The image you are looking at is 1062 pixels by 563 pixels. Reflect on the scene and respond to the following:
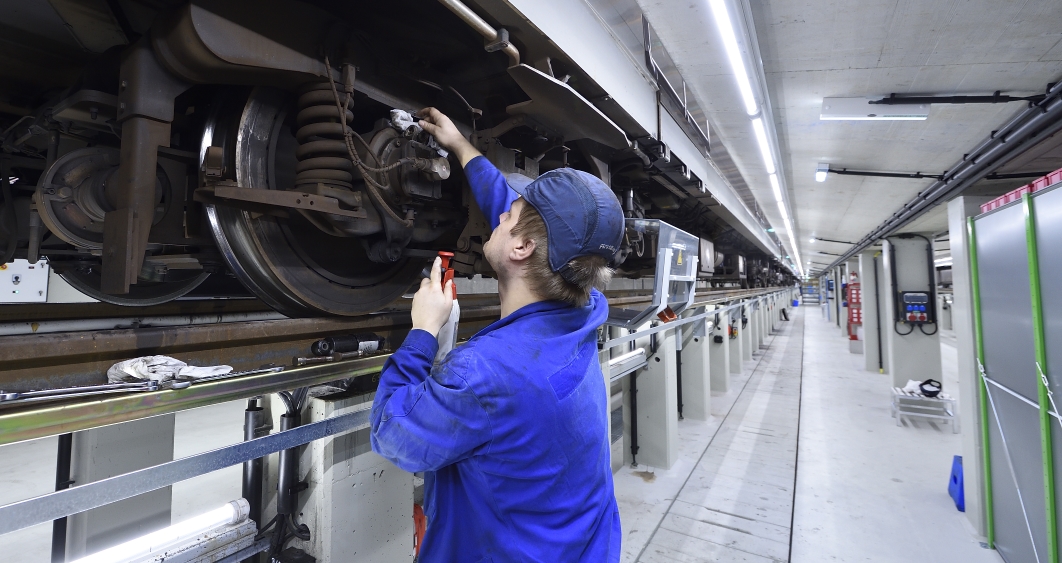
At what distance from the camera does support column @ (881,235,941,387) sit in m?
6.22

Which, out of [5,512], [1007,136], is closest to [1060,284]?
[1007,136]

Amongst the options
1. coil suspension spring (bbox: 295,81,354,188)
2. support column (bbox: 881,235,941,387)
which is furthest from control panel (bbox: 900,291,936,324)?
coil suspension spring (bbox: 295,81,354,188)

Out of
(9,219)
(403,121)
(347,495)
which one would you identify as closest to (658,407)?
(347,495)

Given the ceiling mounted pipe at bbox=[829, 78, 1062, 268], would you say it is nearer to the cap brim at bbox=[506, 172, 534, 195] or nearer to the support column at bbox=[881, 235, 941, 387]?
the support column at bbox=[881, 235, 941, 387]

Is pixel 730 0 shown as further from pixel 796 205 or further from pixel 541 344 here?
pixel 796 205

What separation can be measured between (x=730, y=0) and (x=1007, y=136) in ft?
7.93

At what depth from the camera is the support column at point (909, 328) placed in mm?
6219

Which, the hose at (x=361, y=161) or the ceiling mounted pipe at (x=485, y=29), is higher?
the ceiling mounted pipe at (x=485, y=29)

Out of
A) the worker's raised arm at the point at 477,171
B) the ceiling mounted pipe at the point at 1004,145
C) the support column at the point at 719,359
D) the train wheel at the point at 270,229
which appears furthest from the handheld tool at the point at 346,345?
the support column at the point at 719,359

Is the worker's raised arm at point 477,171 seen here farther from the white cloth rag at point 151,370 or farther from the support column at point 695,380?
the support column at point 695,380

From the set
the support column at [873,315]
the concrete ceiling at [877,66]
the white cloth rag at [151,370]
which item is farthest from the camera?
the support column at [873,315]

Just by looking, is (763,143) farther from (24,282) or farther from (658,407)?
(24,282)

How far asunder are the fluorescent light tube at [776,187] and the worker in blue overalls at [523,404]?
12.9ft

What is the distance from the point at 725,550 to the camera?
297 centimetres
